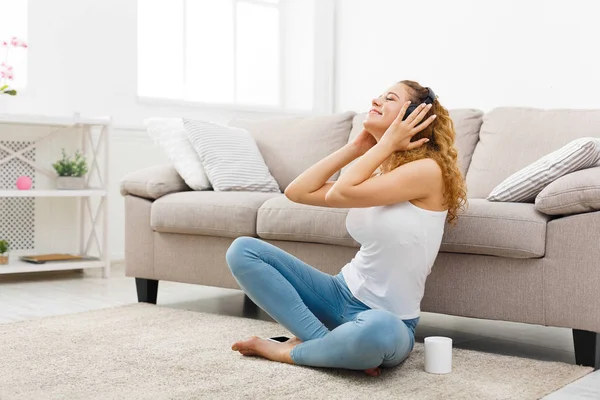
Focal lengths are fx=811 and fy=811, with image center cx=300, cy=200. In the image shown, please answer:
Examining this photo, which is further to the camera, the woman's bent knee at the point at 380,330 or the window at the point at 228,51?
the window at the point at 228,51

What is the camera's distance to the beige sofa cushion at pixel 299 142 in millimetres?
3631

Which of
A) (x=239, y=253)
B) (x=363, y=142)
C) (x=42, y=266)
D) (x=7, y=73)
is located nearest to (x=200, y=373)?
(x=239, y=253)

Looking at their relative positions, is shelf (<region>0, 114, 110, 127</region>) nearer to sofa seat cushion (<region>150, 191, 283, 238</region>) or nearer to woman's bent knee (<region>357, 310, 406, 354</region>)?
sofa seat cushion (<region>150, 191, 283, 238</region>)

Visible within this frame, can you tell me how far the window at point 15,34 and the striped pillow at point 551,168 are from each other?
300cm

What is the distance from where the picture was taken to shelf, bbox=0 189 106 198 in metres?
4.03

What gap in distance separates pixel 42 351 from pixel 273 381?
798 mm

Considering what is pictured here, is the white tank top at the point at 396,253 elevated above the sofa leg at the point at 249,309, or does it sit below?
above

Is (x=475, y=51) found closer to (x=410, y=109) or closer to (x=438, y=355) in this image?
(x=410, y=109)

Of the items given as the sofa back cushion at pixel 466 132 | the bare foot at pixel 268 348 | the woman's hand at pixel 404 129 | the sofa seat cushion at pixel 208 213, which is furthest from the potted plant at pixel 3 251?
the woman's hand at pixel 404 129

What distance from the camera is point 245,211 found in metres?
3.06

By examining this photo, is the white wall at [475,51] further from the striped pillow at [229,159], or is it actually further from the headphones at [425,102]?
the headphones at [425,102]

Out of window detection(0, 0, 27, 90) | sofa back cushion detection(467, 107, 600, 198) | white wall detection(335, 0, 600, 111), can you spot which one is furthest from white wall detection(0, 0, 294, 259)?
sofa back cushion detection(467, 107, 600, 198)

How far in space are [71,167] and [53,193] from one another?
24 cm

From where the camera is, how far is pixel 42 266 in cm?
410
